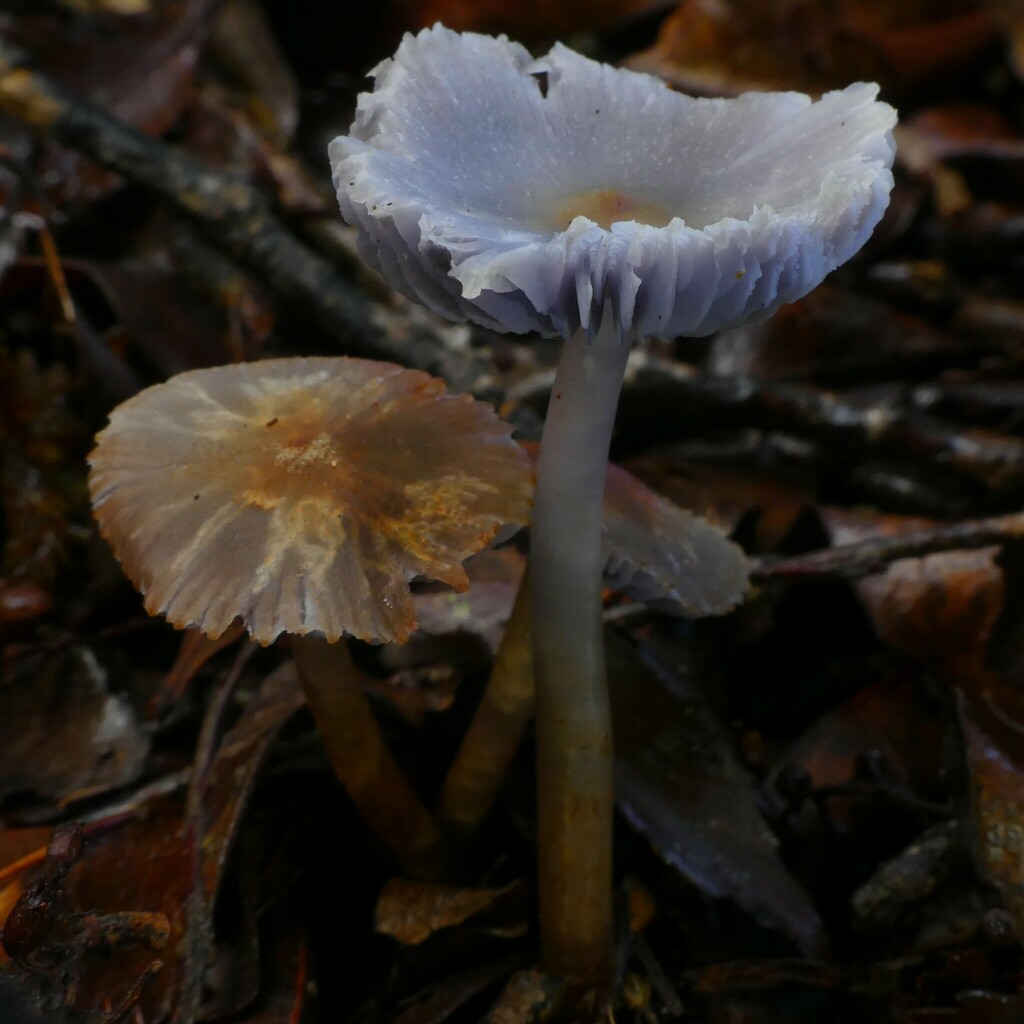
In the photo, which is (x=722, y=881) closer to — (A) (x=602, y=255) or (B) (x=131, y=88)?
(A) (x=602, y=255)

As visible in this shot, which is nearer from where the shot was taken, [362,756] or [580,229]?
[580,229]

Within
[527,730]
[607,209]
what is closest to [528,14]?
[607,209]

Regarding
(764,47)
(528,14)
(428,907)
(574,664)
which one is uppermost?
(528,14)

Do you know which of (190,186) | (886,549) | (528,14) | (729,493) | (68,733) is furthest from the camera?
(528,14)

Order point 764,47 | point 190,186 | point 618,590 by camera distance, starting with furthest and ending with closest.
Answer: point 764,47
point 190,186
point 618,590

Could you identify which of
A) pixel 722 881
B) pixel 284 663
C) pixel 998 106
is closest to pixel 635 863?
pixel 722 881

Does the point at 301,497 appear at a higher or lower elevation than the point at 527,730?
higher

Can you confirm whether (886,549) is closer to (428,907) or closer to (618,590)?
(618,590)
